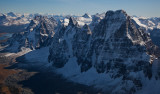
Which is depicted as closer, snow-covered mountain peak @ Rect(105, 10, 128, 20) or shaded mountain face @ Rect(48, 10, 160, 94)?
shaded mountain face @ Rect(48, 10, 160, 94)

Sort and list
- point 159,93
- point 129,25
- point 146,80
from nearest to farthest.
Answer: point 159,93 < point 146,80 < point 129,25

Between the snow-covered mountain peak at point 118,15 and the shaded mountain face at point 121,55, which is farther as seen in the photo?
the snow-covered mountain peak at point 118,15

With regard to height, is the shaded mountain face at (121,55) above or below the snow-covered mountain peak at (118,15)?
below

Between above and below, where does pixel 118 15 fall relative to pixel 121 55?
above

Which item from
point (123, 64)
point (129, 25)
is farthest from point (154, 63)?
point (129, 25)

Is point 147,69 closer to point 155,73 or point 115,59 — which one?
point 155,73

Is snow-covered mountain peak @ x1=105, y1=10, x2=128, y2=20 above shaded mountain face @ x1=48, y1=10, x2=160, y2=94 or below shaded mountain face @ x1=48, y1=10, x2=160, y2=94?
above

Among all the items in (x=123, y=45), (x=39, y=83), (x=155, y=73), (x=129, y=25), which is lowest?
(x=39, y=83)

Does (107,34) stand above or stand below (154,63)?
above

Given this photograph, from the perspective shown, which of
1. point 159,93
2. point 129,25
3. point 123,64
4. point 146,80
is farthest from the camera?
point 129,25

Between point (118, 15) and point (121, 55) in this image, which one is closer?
point (121, 55)

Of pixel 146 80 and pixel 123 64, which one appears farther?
pixel 123 64
